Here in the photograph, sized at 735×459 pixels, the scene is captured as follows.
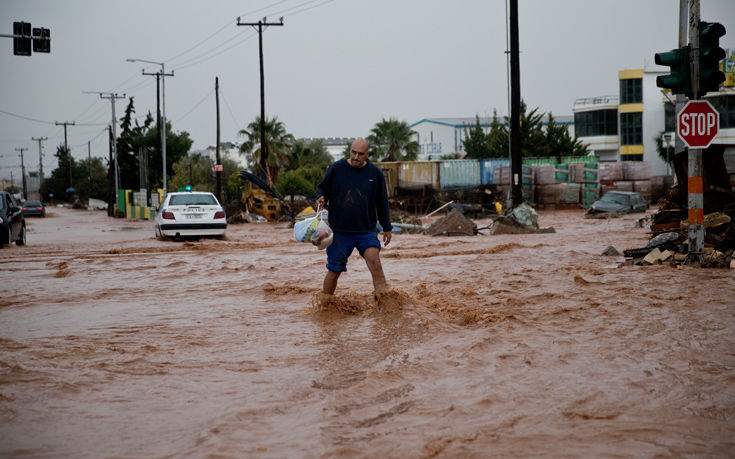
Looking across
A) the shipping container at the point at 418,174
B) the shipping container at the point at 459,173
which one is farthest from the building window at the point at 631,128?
the shipping container at the point at 418,174

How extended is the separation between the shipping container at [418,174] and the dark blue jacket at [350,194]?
30359 millimetres

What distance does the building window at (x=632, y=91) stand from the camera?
6456 centimetres

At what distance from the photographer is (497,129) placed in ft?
195

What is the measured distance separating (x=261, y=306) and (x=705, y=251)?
675 cm

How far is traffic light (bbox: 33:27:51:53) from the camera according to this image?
21972 mm

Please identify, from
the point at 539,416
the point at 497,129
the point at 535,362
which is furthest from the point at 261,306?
the point at 497,129

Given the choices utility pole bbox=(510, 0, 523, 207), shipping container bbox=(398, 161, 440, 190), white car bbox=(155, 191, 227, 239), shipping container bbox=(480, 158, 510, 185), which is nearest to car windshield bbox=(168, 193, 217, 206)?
white car bbox=(155, 191, 227, 239)

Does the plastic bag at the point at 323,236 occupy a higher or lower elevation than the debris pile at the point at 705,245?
higher

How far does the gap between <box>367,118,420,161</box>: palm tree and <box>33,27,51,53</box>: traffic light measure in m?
50.3

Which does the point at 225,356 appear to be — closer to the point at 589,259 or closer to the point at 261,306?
the point at 261,306

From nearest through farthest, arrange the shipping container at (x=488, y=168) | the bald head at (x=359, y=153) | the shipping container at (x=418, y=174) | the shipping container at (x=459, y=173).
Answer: the bald head at (x=359, y=153)
the shipping container at (x=418, y=174)
the shipping container at (x=459, y=173)
the shipping container at (x=488, y=168)

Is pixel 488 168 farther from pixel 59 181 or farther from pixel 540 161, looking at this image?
pixel 59 181

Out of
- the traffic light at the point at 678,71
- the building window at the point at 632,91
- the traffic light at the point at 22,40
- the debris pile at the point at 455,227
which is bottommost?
the debris pile at the point at 455,227

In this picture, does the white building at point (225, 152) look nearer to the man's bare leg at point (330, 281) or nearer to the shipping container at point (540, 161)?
the shipping container at point (540, 161)
